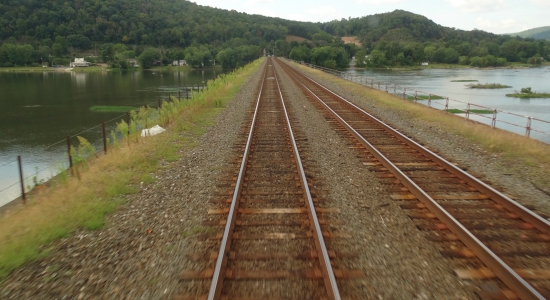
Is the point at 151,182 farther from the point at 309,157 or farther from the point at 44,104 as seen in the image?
the point at 44,104

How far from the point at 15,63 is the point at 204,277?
155 metres

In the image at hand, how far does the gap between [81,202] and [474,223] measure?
655 cm

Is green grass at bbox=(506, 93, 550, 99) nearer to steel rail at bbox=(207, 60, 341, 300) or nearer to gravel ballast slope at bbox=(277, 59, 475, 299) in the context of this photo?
gravel ballast slope at bbox=(277, 59, 475, 299)

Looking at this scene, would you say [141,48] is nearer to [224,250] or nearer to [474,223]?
[224,250]

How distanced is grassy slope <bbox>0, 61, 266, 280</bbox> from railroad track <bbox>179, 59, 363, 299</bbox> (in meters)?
2.16

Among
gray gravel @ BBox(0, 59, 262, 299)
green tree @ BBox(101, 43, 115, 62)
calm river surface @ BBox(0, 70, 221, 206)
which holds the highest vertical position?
green tree @ BBox(101, 43, 115, 62)

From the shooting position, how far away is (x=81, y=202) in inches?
281

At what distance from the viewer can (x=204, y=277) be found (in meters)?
4.43

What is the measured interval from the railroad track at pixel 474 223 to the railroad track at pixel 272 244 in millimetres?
1434

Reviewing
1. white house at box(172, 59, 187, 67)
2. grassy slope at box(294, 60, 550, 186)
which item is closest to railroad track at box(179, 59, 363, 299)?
grassy slope at box(294, 60, 550, 186)

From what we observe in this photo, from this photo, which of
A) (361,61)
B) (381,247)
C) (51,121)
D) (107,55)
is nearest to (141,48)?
(107,55)

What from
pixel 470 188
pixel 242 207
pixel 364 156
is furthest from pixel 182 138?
pixel 470 188

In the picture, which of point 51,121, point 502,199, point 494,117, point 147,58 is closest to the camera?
point 502,199

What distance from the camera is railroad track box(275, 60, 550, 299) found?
4.40m
